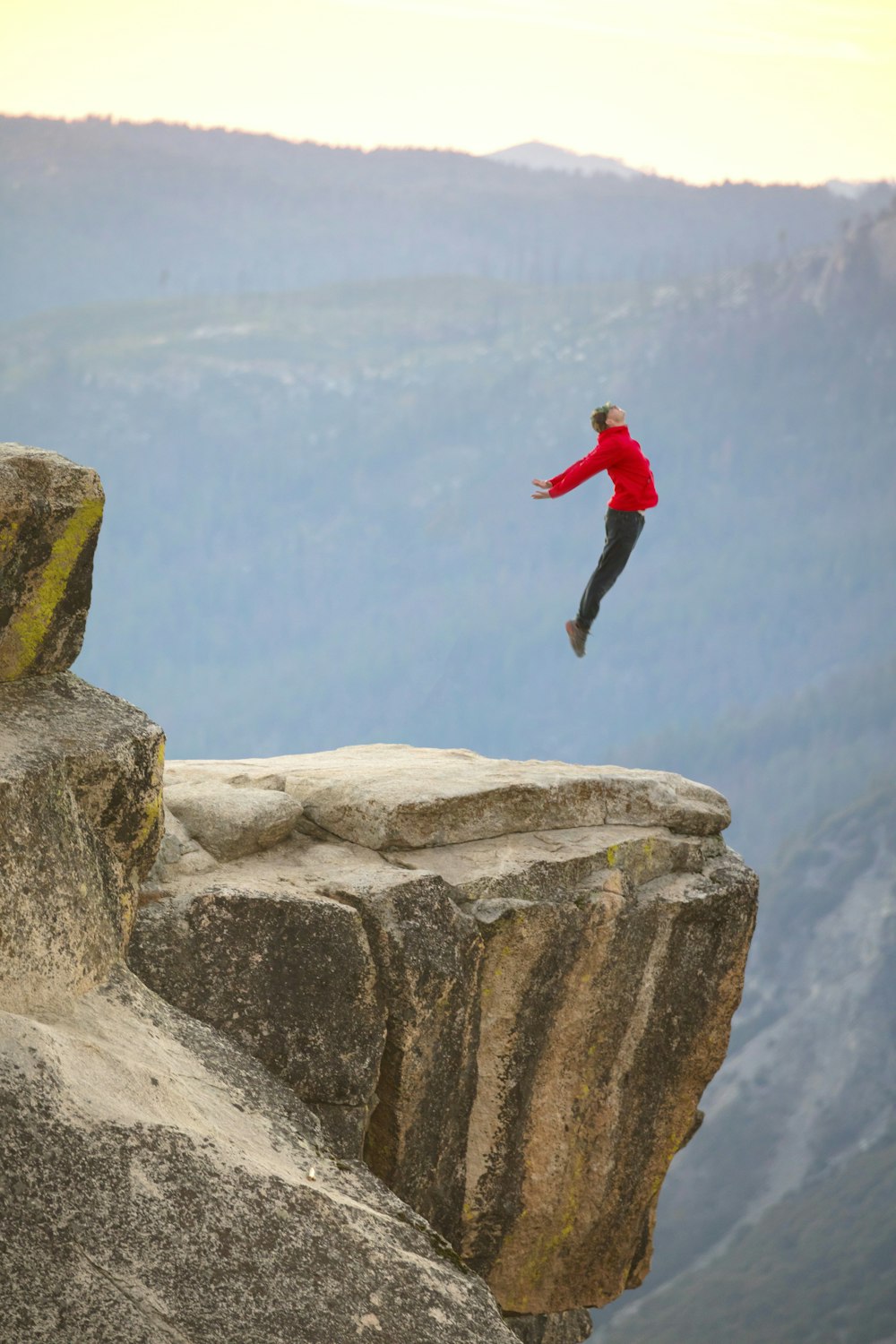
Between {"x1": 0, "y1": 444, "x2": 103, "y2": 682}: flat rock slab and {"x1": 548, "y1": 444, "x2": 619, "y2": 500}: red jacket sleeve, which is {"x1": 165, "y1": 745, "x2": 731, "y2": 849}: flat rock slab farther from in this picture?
{"x1": 0, "y1": 444, "x2": 103, "y2": 682}: flat rock slab

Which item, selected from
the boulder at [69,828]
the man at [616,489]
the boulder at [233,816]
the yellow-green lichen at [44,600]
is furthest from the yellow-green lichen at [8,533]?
the man at [616,489]

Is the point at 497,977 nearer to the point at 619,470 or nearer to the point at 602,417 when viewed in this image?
the point at 619,470

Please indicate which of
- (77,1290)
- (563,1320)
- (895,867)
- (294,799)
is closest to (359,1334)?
(77,1290)

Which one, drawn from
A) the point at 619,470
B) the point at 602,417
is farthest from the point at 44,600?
the point at 619,470

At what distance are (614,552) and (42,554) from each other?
9525mm

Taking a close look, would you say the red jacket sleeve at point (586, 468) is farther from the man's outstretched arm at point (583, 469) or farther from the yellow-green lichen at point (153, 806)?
the yellow-green lichen at point (153, 806)

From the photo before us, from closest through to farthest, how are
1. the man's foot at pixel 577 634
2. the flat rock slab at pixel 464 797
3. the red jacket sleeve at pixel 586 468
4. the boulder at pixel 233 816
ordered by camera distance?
the boulder at pixel 233 816 → the flat rock slab at pixel 464 797 → the red jacket sleeve at pixel 586 468 → the man's foot at pixel 577 634

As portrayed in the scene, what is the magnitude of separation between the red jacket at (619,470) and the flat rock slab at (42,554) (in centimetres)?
763

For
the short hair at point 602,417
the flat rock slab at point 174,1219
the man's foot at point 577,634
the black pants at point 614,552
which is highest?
the short hair at point 602,417

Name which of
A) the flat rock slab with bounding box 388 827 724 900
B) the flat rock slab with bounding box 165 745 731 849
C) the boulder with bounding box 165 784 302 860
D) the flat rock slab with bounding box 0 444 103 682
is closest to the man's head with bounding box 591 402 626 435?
the flat rock slab with bounding box 165 745 731 849

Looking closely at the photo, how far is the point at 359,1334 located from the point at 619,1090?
7801 millimetres

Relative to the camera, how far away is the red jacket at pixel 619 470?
18812mm

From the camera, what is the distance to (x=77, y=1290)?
895cm

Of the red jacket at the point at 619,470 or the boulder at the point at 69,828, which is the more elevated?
the red jacket at the point at 619,470
